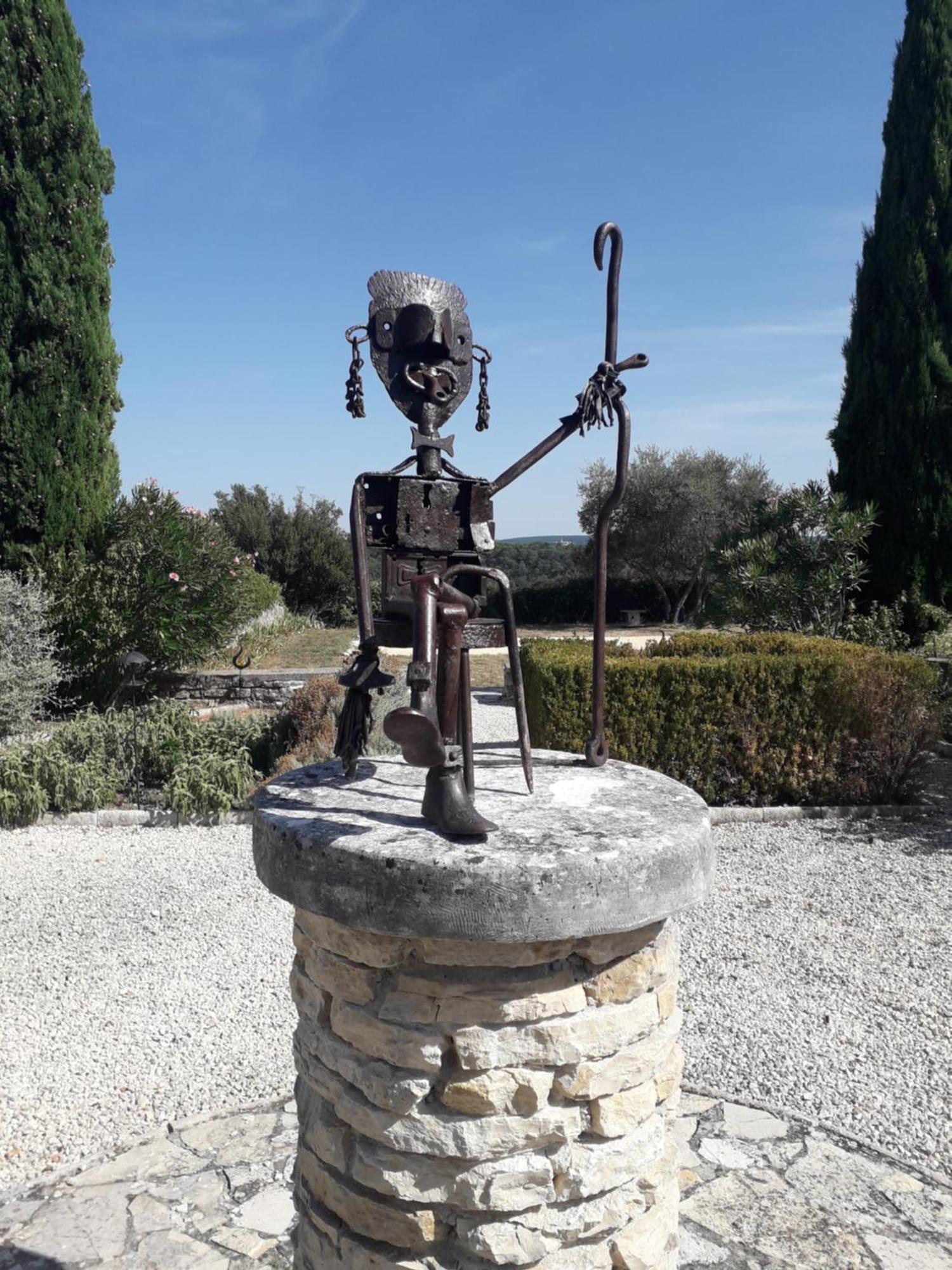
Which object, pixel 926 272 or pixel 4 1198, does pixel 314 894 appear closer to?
pixel 4 1198

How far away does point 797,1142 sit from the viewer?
11.2 ft

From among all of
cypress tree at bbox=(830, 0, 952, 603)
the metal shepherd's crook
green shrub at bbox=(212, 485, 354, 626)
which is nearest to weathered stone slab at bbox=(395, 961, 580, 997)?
the metal shepherd's crook

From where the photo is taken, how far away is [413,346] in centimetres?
244

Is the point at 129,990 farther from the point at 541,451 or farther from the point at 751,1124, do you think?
the point at 541,451

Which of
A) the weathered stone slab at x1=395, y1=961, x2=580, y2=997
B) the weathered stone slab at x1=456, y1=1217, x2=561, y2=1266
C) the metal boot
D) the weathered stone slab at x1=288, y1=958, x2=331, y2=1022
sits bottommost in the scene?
the weathered stone slab at x1=456, y1=1217, x2=561, y2=1266

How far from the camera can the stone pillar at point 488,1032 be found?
2.01m

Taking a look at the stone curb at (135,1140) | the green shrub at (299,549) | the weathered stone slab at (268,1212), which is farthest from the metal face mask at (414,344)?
the green shrub at (299,549)

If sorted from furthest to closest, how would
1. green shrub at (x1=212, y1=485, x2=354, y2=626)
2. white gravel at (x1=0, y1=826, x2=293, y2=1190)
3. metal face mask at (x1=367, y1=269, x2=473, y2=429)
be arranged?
green shrub at (x1=212, y1=485, x2=354, y2=626) → white gravel at (x1=0, y1=826, x2=293, y2=1190) → metal face mask at (x1=367, y1=269, x2=473, y2=429)

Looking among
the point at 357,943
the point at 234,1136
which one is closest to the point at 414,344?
the point at 357,943

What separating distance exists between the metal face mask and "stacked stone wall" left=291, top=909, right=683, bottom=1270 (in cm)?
140

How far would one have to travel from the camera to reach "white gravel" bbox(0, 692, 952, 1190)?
368cm

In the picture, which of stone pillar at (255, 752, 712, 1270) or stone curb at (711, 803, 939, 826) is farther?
stone curb at (711, 803, 939, 826)

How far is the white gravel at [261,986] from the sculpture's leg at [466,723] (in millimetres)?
2213

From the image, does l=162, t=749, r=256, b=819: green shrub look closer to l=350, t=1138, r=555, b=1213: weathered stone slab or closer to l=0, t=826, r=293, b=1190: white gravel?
l=0, t=826, r=293, b=1190: white gravel
